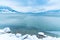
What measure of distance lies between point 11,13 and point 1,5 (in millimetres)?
164

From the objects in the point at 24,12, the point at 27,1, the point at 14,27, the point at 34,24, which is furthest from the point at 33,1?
the point at 14,27

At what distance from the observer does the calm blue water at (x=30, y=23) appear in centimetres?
144

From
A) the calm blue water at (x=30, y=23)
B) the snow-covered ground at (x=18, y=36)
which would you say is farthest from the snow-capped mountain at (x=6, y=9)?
the snow-covered ground at (x=18, y=36)

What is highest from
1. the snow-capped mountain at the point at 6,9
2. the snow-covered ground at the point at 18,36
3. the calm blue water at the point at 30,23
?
the snow-capped mountain at the point at 6,9

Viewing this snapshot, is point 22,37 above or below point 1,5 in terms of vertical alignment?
below

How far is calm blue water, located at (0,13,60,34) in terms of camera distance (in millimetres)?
1437

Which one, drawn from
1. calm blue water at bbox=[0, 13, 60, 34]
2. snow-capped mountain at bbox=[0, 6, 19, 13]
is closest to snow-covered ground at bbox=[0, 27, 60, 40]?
calm blue water at bbox=[0, 13, 60, 34]

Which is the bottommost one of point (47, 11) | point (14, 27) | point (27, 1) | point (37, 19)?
point (14, 27)

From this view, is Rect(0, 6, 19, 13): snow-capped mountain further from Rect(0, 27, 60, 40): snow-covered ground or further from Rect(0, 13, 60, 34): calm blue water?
Rect(0, 27, 60, 40): snow-covered ground

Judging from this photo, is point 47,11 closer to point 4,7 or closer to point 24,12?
point 24,12

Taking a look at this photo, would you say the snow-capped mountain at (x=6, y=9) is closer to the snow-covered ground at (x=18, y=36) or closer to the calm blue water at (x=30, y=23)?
the calm blue water at (x=30, y=23)

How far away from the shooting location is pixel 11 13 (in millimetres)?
1445

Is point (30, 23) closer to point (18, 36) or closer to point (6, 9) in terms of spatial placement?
point (18, 36)

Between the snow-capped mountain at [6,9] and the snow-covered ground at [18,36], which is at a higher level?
the snow-capped mountain at [6,9]
